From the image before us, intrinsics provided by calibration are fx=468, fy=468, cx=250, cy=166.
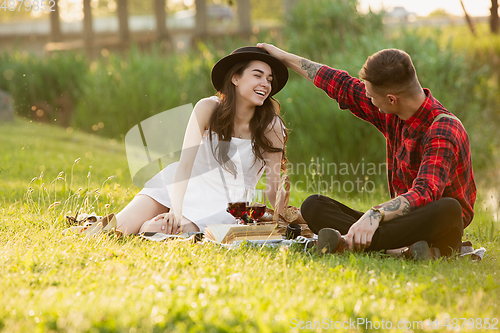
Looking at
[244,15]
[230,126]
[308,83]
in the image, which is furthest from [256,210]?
[244,15]

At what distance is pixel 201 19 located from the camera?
54.2ft

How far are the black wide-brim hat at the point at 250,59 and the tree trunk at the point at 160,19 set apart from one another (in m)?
13.7

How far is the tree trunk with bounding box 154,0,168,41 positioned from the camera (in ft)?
56.0

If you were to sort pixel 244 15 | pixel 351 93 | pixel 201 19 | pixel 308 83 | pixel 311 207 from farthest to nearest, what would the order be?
pixel 201 19 → pixel 244 15 → pixel 308 83 → pixel 351 93 → pixel 311 207

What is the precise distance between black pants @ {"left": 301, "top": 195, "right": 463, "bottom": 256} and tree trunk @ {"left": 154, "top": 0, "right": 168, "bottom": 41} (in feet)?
49.4

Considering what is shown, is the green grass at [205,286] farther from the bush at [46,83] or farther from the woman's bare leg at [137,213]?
the bush at [46,83]

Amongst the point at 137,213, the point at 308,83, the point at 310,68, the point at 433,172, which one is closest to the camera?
the point at 433,172

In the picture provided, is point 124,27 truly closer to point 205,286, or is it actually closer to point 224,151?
point 224,151

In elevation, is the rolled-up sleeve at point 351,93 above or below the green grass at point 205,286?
above

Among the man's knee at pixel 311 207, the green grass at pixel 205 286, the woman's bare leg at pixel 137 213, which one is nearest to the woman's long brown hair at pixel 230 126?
the woman's bare leg at pixel 137 213

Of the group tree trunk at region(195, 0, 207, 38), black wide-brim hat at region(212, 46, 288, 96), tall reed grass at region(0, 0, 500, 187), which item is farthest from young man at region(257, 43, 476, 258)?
tree trunk at region(195, 0, 207, 38)

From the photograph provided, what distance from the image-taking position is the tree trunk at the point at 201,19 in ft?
53.8

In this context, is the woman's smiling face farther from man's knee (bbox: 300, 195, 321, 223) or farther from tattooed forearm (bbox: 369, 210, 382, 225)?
tattooed forearm (bbox: 369, 210, 382, 225)

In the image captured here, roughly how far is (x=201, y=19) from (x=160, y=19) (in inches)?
A: 68.3
